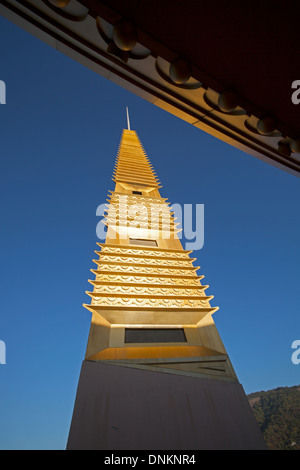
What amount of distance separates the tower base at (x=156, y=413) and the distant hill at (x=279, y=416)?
638cm

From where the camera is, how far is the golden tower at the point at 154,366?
341cm

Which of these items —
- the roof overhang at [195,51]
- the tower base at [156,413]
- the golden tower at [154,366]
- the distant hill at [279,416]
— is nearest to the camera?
the roof overhang at [195,51]

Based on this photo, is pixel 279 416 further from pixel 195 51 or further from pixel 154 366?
pixel 195 51

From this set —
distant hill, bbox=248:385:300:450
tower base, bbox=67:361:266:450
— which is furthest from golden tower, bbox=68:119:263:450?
distant hill, bbox=248:385:300:450

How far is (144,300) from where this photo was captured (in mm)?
5699

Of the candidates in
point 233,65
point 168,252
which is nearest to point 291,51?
point 233,65

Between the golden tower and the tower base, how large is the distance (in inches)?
0.5

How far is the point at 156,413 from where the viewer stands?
3.59m

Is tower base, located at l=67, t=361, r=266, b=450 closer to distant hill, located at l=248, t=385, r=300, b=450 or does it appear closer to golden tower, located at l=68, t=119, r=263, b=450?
golden tower, located at l=68, t=119, r=263, b=450

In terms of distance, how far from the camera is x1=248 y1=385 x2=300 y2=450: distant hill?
8344 millimetres

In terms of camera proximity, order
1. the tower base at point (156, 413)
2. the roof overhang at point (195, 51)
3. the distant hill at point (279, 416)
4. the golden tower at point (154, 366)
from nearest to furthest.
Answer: the roof overhang at point (195, 51)
the tower base at point (156, 413)
the golden tower at point (154, 366)
the distant hill at point (279, 416)

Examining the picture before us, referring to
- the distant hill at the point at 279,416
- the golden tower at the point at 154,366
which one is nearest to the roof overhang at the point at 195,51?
the golden tower at the point at 154,366

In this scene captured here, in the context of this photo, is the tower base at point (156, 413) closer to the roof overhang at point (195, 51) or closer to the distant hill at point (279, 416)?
A: the roof overhang at point (195, 51)

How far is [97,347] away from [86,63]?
458 centimetres
